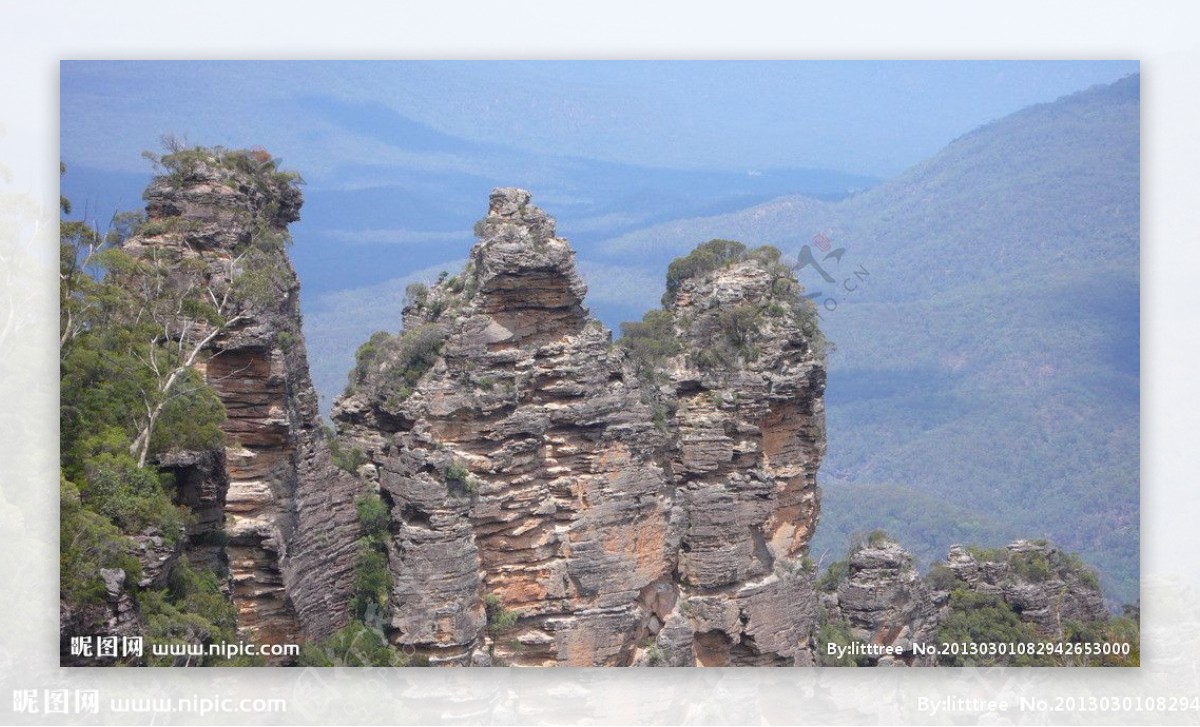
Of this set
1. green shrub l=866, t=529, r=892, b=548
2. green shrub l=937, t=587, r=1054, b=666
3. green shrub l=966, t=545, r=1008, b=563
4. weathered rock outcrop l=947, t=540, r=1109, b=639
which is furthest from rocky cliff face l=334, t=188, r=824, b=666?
green shrub l=966, t=545, r=1008, b=563

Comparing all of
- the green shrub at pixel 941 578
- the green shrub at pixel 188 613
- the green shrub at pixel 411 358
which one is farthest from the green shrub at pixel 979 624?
the green shrub at pixel 188 613

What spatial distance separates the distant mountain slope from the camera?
37.7m

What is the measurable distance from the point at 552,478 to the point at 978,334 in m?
23.8

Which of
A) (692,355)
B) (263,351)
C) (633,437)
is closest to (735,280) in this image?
(692,355)

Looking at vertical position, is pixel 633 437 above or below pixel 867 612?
above

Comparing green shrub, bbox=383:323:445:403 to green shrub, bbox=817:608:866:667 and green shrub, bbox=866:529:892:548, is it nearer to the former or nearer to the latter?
green shrub, bbox=817:608:866:667

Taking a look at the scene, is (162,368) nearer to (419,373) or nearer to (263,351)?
(263,351)

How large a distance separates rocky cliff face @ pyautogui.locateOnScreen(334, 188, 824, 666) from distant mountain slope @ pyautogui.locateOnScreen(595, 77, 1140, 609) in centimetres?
661

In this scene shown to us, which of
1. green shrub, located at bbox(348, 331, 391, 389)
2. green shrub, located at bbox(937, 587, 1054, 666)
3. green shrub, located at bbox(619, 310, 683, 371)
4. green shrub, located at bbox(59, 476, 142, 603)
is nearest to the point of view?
green shrub, located at bbox(59, 476, 142, 603)

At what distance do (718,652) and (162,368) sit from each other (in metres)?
9.07

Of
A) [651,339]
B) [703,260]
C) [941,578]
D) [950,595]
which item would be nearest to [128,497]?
[651,339]

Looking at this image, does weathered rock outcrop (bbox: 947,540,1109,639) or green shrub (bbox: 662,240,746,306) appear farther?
weathered rock outcrop (bbox: 947,540,1109,639)

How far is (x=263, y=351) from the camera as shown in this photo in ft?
77.9

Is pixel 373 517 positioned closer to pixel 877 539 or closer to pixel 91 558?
pixel 91 558
